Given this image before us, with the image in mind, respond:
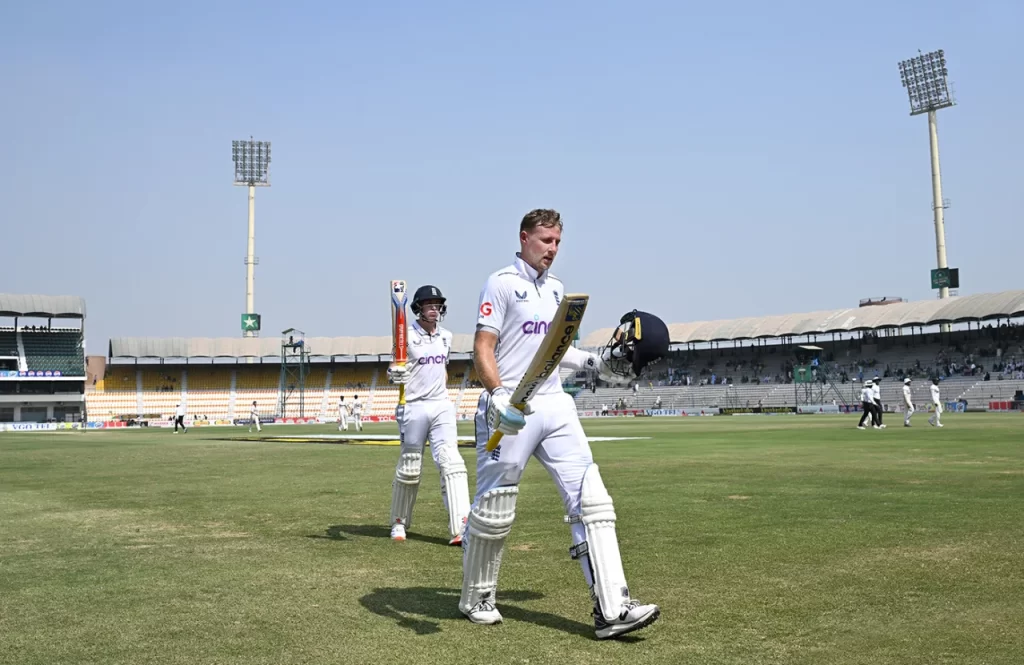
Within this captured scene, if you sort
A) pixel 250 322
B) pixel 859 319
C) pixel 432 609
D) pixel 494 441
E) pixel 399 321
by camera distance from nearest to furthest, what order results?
pixel 494 441 < pixel 432 609 < pixel 399 321 < pixel 859 319 < pixel 250 322

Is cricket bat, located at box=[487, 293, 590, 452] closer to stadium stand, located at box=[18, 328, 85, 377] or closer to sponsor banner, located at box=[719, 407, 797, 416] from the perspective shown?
sponsor banner, located at box=[719, 407, 797, 416]

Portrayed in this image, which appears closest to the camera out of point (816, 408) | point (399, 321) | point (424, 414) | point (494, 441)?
point (494, 441)

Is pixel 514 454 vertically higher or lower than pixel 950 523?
higher

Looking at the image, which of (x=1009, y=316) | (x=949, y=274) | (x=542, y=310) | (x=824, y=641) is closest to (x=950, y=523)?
(x=824, y=641)

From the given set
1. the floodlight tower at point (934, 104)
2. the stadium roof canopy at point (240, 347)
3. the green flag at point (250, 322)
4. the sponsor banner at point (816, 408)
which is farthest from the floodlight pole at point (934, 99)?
the green flag at point (250, 322)

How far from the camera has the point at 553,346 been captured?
18.5 ft

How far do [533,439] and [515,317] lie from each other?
0.90m

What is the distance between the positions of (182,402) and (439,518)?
85247mm

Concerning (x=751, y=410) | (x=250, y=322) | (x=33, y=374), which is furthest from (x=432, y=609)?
(x=250, y=322)

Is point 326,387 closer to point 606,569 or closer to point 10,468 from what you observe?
point 10,468

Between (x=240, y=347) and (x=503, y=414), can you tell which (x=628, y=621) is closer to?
(x=503, y=414)

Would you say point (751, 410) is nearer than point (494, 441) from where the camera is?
No

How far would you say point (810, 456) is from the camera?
66.5 feet

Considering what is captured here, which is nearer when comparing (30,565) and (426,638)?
(426,638)
